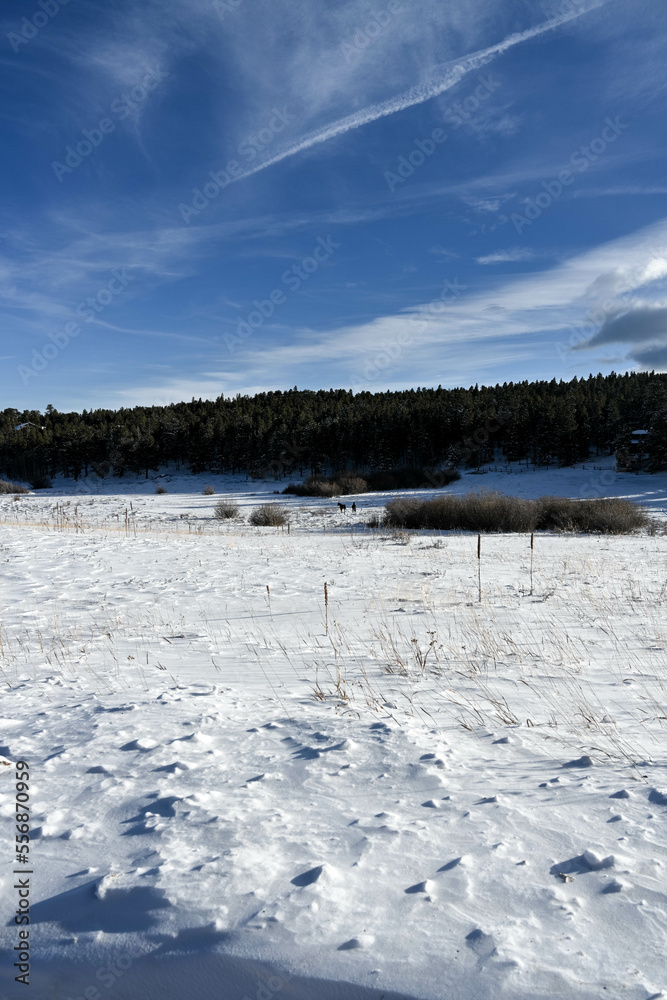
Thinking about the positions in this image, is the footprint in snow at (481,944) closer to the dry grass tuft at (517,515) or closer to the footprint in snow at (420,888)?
the footprint in snow at (420,888)

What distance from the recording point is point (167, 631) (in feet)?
24.2

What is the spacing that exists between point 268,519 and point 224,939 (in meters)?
25.9

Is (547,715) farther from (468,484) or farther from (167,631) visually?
(468,484)

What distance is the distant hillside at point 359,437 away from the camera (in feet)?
227

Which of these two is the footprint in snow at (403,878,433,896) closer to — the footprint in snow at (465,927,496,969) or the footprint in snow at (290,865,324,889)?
the footprint in snow at (465,927,496,969)

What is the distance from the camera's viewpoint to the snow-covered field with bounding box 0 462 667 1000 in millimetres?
2146

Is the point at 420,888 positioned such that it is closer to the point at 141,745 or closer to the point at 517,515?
the point at 141,745

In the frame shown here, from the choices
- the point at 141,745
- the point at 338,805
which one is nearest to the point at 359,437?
the point at 141,745

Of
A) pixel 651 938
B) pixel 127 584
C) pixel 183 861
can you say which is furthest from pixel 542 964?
pixel 127 584

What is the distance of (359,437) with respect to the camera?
268 ft

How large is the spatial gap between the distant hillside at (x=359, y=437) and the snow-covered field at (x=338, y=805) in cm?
6407

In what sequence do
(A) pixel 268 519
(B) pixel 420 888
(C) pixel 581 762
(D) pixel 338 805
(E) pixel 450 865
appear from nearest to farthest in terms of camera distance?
(B) pixel 420 888, (E) pixel 450 865, (D) pixel 338 805, (C) pixel 581 762, (A) pixel 268 519

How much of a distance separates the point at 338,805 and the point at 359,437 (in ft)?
261

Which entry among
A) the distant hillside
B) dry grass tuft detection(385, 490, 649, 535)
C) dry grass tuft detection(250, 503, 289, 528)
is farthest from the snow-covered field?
the distant hillside
